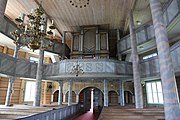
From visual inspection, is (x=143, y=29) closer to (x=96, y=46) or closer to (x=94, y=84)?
(x=96, y=46)

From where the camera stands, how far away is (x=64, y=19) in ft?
49.4

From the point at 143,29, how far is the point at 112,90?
29.7ft

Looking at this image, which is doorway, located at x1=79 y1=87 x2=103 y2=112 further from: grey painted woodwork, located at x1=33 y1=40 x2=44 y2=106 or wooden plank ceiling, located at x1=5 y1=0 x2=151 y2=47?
wooden plank ceiling, located at x1=5 y1=0 x2=151 y2=47

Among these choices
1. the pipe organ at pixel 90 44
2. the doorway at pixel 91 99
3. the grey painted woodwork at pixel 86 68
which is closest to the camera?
the grey painted woodwork at pixel 86 68

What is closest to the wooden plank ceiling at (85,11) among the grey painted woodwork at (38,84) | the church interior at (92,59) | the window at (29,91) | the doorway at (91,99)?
the church interior at (92,59)

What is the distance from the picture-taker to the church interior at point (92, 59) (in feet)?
22.0

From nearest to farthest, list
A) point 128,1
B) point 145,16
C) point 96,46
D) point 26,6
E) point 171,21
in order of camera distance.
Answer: point 171,21
point 128,1
point 26,6
point 145,16
point 96,46

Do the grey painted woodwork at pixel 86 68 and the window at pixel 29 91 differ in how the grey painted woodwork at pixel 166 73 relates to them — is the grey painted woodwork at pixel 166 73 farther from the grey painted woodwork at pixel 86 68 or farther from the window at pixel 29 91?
the window at pixel 29 91

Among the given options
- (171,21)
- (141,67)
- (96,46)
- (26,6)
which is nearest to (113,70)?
(141,67)

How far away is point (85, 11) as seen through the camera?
13617mm

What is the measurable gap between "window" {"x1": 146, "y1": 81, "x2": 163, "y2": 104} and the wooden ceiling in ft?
23.4

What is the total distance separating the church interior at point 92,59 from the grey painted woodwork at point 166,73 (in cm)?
4

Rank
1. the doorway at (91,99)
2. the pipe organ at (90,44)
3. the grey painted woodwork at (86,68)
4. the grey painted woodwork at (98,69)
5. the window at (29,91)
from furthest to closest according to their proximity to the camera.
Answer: the doorway at (91,99) → the window at (29,91) → the pipe organ at (90,44) → the grey painted woodwork at (98,69) → the grey painted woodwork at (86,68)

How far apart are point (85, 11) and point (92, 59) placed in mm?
4884
